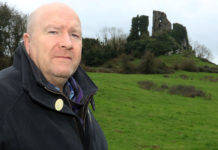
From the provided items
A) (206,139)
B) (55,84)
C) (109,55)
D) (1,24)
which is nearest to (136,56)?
(109,55)

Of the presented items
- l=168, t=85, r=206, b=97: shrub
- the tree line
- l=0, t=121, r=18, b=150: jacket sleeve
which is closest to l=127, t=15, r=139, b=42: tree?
the tree line

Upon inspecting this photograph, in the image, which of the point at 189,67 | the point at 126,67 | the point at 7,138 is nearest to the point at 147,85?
the point at 126,67

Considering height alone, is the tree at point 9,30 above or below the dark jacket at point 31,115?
above

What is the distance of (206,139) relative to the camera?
10734mm

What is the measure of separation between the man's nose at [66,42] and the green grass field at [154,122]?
7.46 m

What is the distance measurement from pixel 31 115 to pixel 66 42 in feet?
2.04

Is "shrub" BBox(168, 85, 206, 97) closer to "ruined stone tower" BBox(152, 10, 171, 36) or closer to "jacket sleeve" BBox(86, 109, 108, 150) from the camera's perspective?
"jacket sleeve" BBox(86, 109, 108, 150)

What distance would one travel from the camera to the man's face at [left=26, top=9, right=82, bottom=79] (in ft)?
6.20

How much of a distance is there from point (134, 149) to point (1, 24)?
945 inches

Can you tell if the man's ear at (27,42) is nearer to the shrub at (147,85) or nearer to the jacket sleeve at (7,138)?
the jacket sleeve at (7,138)

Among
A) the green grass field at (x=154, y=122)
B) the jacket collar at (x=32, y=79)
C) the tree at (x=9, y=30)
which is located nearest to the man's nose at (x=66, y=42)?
the jacket collar at (x=32, y=79)

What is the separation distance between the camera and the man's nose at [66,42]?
190cm

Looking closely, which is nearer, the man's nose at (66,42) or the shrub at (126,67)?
the man's nose at (66,42)

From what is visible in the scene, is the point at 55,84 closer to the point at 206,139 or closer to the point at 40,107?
the point at 40,107
